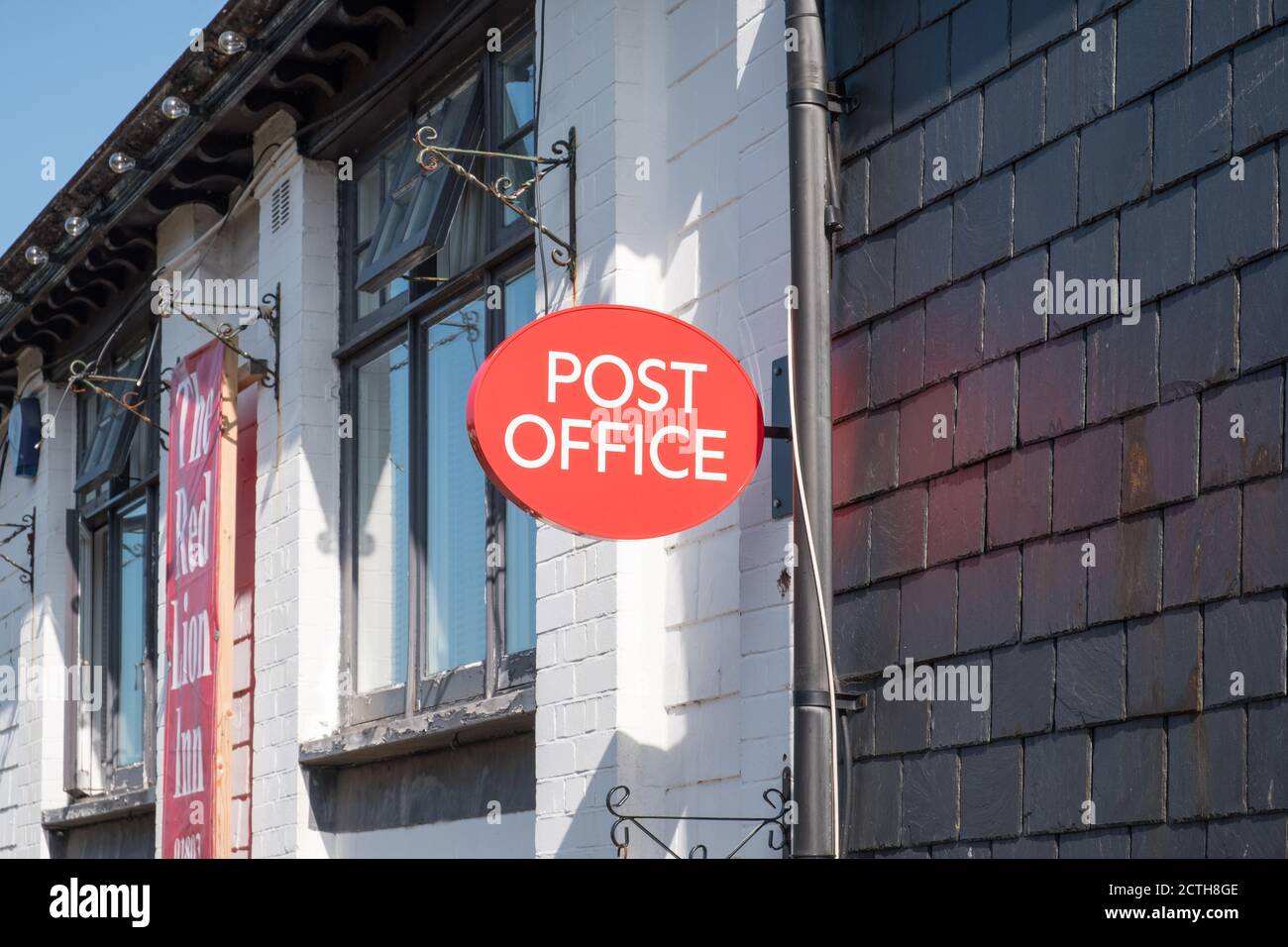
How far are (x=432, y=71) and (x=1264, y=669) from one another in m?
5.96

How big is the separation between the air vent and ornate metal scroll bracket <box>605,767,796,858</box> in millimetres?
4773

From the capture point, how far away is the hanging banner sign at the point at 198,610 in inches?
385

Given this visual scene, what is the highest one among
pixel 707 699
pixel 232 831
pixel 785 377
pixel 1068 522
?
pixel 785 377

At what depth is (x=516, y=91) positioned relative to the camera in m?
8.48

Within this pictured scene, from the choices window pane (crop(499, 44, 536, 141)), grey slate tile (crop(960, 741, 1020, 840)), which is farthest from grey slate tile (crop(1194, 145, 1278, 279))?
window pane (crop(499, 44, 536, 141))

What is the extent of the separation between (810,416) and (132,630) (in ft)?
27.0

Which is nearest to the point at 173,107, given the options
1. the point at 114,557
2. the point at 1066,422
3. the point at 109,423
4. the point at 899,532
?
the point at 109,423

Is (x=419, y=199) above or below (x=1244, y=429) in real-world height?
above

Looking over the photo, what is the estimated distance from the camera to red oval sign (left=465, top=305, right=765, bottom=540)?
5469 mm

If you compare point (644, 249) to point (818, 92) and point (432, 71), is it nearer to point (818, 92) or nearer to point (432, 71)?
point (818, 92)

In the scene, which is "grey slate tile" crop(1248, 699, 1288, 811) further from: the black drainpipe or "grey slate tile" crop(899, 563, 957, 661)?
the black drainpipe

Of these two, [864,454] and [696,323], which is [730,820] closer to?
[864,454]

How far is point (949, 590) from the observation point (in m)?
5.55
